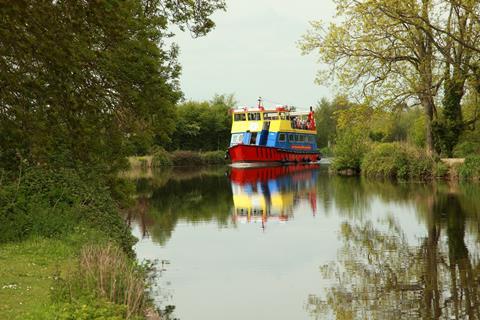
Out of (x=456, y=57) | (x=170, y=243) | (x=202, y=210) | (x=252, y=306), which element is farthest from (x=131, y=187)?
(x=456, y=57)

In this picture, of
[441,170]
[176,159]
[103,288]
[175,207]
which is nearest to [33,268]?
[103,288]

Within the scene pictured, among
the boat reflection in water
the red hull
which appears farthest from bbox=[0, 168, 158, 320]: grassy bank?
the red hull

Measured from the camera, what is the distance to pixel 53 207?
12438mm

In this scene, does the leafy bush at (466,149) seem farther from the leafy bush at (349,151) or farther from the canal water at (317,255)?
the leafy bush at (349,151)

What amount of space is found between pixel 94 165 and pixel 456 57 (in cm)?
2298

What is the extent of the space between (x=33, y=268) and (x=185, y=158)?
63.8m

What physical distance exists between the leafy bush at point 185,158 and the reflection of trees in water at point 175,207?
34320 mm

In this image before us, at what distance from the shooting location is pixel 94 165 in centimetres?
1548

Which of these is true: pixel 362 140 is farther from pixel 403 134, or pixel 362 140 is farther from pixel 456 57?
pixel 403 134

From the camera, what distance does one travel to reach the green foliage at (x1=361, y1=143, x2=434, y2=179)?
37188 millimetres

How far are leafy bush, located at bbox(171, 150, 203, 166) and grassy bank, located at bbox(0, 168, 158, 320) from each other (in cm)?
5701

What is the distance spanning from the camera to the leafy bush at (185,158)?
71.9 meters

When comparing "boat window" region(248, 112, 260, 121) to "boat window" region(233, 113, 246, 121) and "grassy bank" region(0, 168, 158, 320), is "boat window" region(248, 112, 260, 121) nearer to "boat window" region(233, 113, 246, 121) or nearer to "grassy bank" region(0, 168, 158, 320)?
"boat window" region(233, 113, 246, 121)

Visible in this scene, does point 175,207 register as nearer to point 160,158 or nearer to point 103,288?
point 103,288
